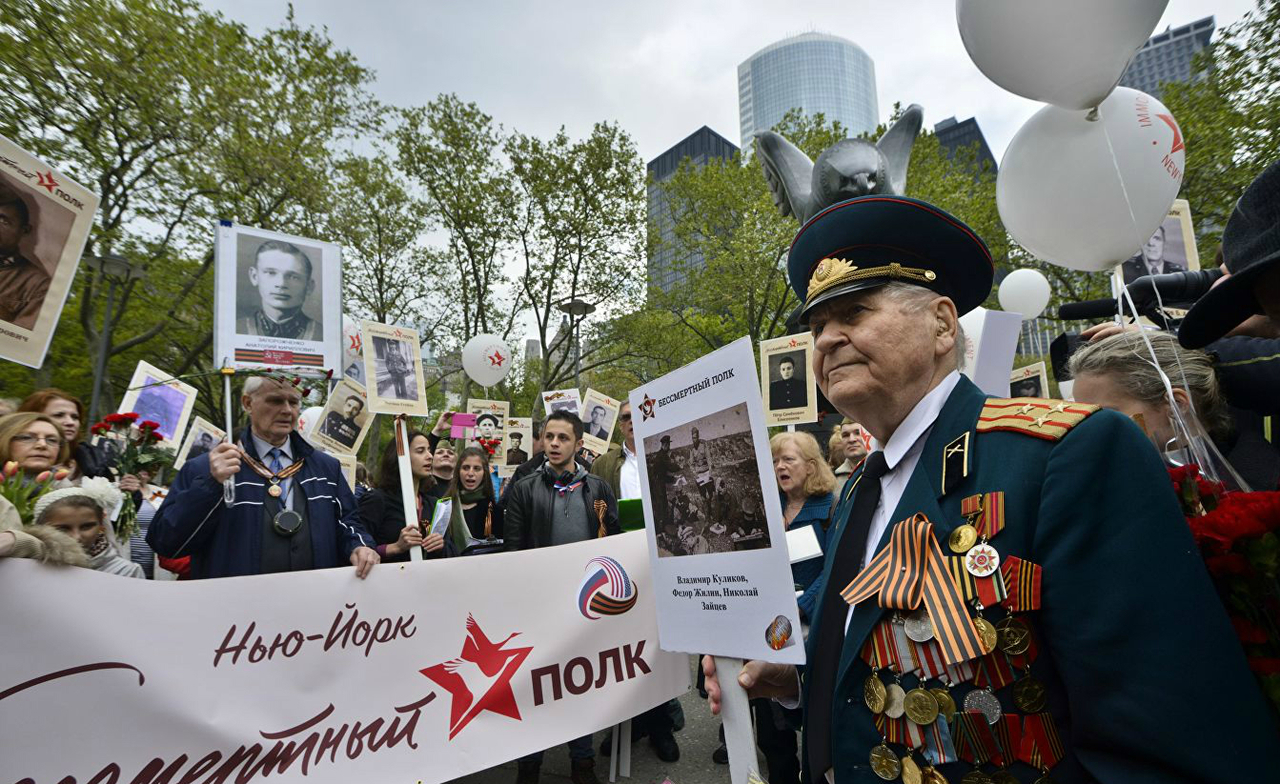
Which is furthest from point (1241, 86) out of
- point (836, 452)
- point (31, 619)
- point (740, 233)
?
point (31, 619)

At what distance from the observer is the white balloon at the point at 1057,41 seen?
2607mm

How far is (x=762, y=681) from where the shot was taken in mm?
1694

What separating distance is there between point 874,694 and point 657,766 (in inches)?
137

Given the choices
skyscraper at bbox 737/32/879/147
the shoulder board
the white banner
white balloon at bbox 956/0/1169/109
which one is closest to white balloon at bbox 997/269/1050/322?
white balloon at bbox 956/0/1169/109

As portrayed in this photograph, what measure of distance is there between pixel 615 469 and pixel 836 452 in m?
2.47

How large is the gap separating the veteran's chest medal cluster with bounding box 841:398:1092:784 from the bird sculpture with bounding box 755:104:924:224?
476cm

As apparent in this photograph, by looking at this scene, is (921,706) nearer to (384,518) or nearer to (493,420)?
(384,518)

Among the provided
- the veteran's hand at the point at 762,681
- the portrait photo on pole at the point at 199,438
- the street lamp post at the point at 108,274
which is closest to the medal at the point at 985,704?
the veteran's hand at the point at 762,681

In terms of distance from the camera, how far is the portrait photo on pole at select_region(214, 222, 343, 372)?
3.77 meters

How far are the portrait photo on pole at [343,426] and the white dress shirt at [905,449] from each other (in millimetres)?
5949

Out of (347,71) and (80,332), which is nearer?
(347,71)

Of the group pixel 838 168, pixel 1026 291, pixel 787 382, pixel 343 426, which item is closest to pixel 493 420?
pixel 343 426

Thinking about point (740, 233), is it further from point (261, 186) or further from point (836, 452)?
point (836, 452)

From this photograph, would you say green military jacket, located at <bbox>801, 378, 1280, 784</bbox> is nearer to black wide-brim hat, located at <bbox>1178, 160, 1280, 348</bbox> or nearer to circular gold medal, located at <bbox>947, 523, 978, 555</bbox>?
circular gold medal, located at <bbox>947, 523, 978, 555</bbox>
